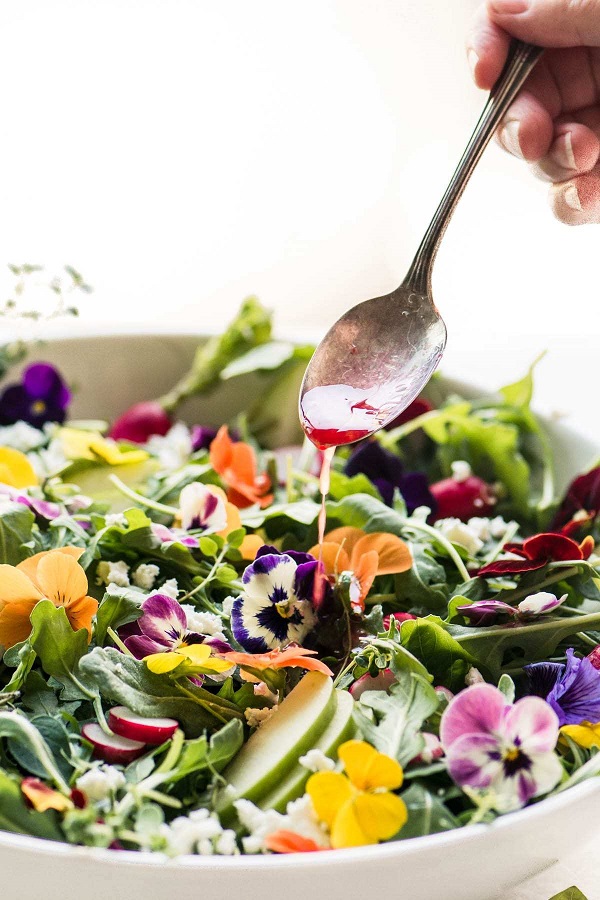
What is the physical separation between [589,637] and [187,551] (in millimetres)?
328

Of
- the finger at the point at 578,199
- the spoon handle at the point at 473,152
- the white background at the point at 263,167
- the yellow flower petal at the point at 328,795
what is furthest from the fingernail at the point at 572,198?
the white background at the point at 263,167

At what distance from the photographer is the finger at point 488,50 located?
0.86 meters

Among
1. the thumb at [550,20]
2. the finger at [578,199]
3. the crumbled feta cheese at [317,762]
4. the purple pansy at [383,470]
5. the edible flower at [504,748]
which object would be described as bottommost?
the purple pansy at [383,470]

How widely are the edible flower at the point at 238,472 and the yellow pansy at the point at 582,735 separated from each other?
0.43m

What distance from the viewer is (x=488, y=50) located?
0.86 metres

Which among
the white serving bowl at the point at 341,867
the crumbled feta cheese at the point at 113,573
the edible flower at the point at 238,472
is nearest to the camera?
the white serving bowl at the point at 341,867

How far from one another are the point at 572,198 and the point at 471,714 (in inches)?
20.7

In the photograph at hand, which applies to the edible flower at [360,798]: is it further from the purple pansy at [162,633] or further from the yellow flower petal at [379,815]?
the purple pansy at [162,633]

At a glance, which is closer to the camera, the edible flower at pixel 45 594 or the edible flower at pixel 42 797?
the edible flower at pixel 42 797

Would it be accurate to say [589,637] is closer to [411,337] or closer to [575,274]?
[411,337]

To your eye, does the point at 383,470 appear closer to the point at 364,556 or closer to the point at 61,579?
the point at 364,556

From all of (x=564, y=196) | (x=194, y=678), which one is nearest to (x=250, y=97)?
(x=564, y=196)

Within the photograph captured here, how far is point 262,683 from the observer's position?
2.26 feet

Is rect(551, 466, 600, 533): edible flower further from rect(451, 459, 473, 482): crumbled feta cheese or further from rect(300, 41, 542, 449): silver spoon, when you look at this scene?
rect(300, 41, 542, 449): silver spoon
